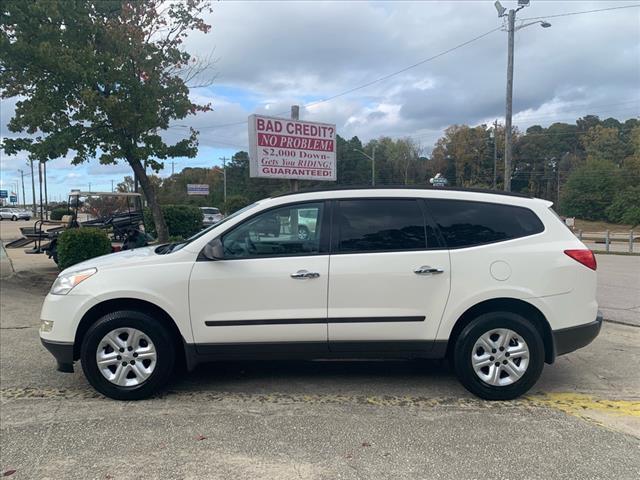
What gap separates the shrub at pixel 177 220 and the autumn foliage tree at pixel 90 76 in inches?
242

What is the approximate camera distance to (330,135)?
11945 millimetres

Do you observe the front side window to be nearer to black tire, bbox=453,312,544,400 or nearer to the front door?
the front door

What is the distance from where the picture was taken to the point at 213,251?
4.12 m

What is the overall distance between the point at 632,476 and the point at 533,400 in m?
1.21

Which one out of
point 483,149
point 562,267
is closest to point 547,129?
point 483,149

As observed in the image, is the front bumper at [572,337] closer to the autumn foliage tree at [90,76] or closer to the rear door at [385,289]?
the rear door at [385,289]

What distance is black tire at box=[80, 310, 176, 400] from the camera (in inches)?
163

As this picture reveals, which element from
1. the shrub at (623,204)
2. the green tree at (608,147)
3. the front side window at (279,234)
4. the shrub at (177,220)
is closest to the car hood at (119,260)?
the front side window at (279,234)

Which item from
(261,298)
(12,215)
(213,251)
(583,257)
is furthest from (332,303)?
(12,215)

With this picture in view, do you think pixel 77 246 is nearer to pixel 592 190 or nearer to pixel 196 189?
pixel 196 189

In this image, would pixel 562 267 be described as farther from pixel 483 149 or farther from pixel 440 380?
pixel 483 149

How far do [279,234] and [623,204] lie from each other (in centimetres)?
7137

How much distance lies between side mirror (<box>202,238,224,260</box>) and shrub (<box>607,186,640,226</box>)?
68748 millimetres

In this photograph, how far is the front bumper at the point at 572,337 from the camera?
4.24m
